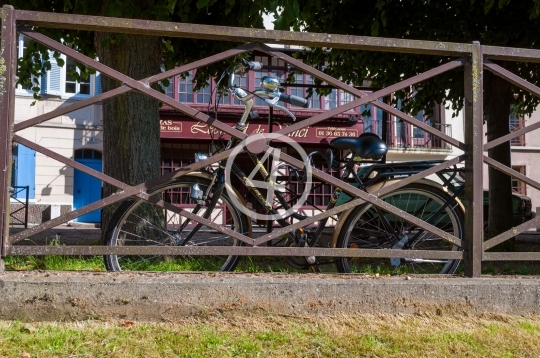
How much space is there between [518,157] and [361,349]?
85.1 feet

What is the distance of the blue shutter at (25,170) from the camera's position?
20.0m

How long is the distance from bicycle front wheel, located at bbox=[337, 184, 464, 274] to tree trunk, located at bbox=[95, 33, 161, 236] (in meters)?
2.16

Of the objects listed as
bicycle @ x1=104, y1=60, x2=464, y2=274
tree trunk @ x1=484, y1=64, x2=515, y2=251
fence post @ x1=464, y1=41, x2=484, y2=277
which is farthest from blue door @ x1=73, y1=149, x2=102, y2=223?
fence post @ x1=464, y1=41, x2=484, y2=277

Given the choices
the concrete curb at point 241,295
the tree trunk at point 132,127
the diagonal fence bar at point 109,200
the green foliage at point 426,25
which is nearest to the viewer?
the concrete curb at point 241,295

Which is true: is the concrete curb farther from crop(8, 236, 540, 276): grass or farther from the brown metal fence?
crop(8, 236, 540, 276): grass

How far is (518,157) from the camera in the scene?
26234 mm

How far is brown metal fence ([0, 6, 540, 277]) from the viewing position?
3000 mm

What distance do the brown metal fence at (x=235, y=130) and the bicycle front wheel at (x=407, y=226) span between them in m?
0.40

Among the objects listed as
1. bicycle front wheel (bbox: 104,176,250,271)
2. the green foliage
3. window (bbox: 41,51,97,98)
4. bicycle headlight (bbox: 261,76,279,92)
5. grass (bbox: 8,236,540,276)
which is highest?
window (bbox: 41,51,97,98)

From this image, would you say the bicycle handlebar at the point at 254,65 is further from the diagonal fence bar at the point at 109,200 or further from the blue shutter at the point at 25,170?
the blue shutter at the point at 25,170

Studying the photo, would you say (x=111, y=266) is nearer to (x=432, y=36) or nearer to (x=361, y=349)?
(x=361, y=349)

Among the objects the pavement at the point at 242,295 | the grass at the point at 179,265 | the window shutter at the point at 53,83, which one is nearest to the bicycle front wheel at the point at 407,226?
the grass at the point at 179,265

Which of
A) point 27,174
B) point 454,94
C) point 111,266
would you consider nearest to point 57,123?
point 27,174

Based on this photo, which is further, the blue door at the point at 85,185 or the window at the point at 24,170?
the blue door at the point at 85,185
